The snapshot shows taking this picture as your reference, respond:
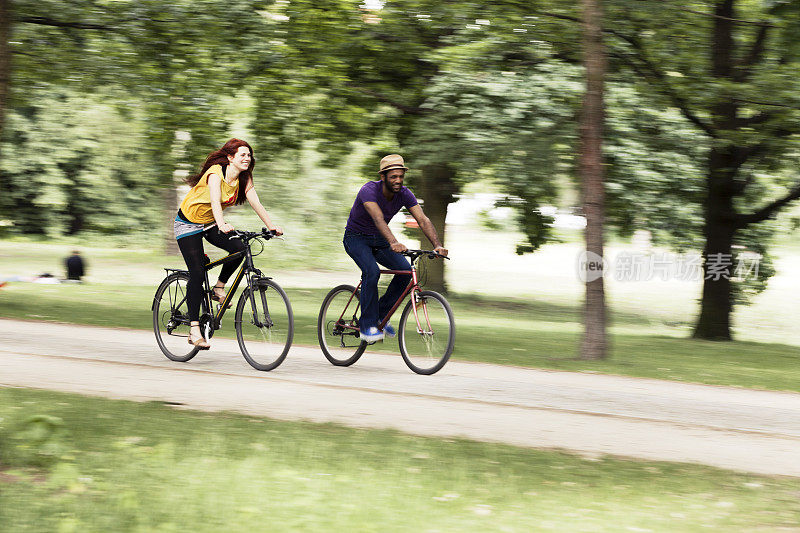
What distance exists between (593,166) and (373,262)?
3514 millimetres

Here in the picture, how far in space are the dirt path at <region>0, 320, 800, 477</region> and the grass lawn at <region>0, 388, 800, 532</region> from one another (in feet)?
1.80

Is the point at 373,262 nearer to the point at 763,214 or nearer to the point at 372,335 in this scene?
the point at 372,335

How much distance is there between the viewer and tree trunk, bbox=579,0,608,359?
37.2 feet

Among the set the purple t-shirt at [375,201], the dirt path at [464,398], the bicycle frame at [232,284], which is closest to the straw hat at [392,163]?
the purple t-shirt at [375,201]

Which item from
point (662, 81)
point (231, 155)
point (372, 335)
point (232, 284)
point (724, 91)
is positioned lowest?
point (372, 335)

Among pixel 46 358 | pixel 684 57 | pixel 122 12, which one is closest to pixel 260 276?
pixel 46 358

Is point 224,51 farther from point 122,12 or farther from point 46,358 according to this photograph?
point 46,358

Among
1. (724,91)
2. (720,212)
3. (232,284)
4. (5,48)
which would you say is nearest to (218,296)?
(232,284)

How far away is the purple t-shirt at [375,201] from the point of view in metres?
8.80

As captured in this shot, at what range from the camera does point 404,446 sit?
590 centimetres

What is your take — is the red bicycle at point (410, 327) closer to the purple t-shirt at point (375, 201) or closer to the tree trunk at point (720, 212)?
the purple t-shirt at point (375, 201)

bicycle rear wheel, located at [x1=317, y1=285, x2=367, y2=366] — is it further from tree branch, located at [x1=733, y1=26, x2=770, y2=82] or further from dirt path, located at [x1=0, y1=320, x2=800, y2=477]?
tree branch, located at [x1=733, y1=26, x2=770, y2=82]

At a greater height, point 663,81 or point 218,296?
point 663,81

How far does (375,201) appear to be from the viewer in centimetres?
883
